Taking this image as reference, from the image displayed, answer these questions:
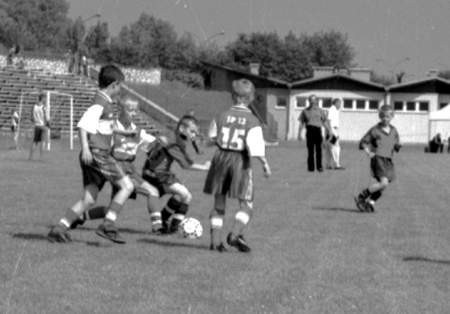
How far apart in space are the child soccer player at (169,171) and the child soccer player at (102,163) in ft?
3.84

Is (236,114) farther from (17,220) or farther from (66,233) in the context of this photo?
(17,220)

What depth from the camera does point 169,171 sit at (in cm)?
1195

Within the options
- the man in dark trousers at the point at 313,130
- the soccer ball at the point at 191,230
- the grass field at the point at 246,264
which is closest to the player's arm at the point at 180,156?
the soccer ball at the point at 191,230

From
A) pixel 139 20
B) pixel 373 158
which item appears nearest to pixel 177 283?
pixel 373 158

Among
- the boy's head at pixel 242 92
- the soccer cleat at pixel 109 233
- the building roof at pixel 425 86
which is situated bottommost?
the soccer cleat at pixel 109 233

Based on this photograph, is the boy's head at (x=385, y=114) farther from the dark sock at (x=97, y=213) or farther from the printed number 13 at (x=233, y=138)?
the printed number 13 at (x=233, y=138)

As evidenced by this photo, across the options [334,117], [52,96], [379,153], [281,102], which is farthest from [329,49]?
[379,153]

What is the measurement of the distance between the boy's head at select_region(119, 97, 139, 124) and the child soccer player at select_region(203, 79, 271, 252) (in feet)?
3.80

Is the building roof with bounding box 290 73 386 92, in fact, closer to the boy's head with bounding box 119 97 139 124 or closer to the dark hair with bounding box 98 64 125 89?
the boy's head with bounding box 119 97 139 124

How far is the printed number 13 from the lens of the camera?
1030 centimetres

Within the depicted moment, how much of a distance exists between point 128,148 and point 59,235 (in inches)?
42.2

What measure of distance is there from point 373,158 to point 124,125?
576 centimetres

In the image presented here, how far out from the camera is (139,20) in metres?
115

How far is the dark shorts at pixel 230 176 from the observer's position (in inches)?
409
